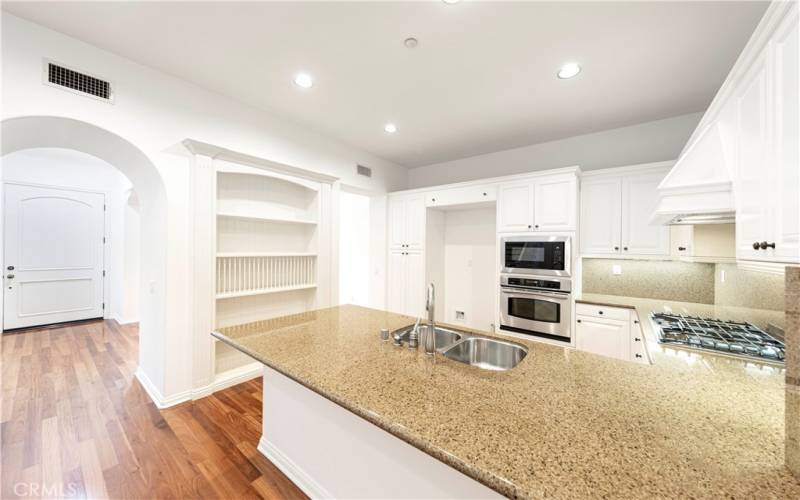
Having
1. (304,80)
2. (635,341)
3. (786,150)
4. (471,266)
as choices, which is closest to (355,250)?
(471,266)

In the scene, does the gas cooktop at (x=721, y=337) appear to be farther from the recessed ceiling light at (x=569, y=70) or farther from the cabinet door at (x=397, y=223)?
the cabinet door at (x=397, y=223)

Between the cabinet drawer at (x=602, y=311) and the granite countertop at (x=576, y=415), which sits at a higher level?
the granite countertop at (x=576, y=415)

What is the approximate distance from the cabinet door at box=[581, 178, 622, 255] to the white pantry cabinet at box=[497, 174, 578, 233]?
0.27m

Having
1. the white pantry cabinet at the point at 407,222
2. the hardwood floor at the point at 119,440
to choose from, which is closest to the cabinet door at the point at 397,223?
the white pantry cabinet at the point at 407,222

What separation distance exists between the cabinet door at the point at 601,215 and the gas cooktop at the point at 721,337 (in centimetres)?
108

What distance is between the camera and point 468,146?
4.02 m

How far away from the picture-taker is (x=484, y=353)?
170cm

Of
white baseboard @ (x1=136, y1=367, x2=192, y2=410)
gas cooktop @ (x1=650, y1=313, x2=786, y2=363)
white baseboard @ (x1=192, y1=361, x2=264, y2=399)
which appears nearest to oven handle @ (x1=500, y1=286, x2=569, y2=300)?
gas cooktop @ (x1=650, y1=313, x2=786, y2=363)

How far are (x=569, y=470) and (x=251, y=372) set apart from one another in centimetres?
321

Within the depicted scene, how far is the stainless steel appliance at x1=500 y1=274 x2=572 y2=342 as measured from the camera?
3.09m

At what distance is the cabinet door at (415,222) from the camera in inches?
168

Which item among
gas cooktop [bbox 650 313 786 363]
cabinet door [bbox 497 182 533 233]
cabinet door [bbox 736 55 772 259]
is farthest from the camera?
cabinet door [bbox 497 182 533 233]

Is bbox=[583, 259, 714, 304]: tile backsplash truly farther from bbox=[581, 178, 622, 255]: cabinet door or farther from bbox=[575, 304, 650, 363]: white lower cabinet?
bbox=[575, 304, 650, 363]: white lower cabinet

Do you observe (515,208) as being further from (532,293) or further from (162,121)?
(162,121)
